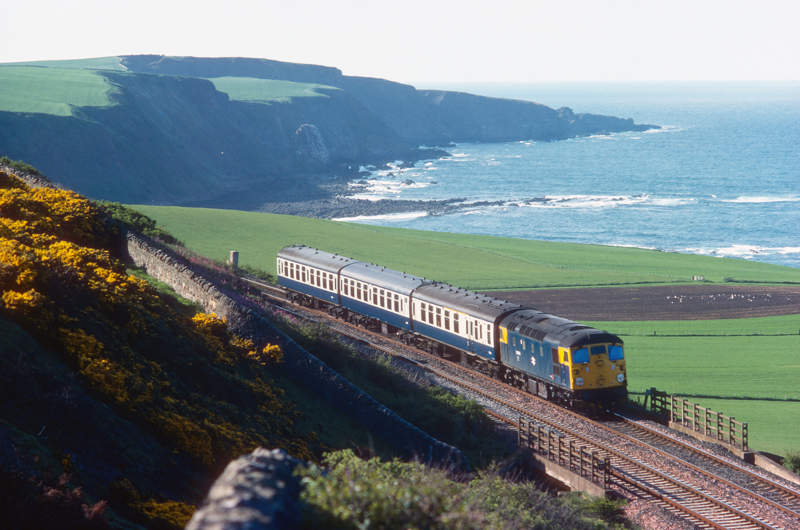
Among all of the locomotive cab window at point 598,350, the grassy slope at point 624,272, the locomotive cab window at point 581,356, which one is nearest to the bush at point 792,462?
the grassy slope at point 624,272

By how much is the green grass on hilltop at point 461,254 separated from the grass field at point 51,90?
2312 inches

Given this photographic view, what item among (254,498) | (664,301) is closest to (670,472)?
(254,498)

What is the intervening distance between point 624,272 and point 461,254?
15.3 metres

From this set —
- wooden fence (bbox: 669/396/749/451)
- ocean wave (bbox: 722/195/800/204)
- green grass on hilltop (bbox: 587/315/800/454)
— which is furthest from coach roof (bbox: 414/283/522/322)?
ocean wave (bbox: 722/195/800/204)

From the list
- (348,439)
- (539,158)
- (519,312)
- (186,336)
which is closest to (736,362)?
(519,312)

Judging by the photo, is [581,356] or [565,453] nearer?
[565,453]

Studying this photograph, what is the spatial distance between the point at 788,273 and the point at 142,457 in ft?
212

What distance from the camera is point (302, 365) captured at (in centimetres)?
1883

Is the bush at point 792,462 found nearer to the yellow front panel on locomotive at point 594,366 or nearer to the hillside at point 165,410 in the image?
the yellow front panel on locomotive at point 594,366

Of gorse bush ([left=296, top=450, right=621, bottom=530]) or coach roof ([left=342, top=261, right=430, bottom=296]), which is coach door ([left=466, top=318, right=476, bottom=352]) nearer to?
coach roof ([left=342, top=261, right=430, bottom=296])

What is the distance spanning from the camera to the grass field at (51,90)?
114875 millimetres

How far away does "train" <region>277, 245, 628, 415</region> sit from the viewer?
23156 mm

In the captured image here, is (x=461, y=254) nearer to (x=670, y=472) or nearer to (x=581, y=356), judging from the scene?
(x=581, y=356)

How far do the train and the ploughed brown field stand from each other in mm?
14503
